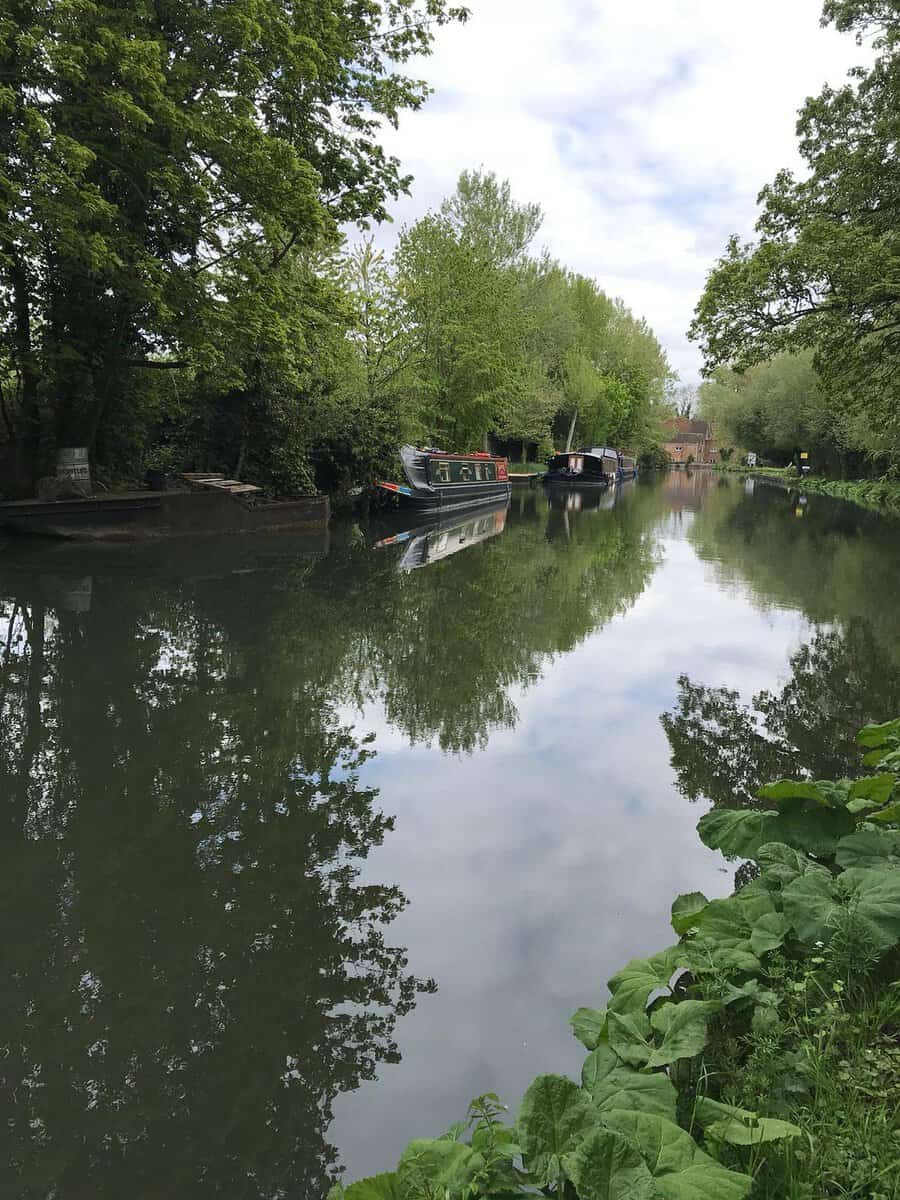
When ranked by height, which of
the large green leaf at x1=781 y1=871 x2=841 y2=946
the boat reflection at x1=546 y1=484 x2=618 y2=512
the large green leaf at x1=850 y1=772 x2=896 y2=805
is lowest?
the large green leaf at x1=781 y1=871 x2=841 y2=946

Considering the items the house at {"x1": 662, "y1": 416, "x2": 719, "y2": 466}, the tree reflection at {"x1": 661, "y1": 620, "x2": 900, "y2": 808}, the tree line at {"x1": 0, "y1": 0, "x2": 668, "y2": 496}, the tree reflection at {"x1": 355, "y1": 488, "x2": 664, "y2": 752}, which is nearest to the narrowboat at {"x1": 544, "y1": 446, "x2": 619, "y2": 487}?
the tree line at {"x1": 0, "y1": 0, "x2": 668, "y2": 496}

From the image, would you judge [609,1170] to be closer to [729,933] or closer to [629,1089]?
[629,1089]

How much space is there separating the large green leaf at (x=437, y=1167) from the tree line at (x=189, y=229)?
498 inches

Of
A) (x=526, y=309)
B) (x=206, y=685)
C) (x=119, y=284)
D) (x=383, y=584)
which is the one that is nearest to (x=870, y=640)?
(x=383, y=584)

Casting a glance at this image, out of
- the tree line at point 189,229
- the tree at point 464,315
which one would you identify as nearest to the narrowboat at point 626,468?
the tree at point 464,315

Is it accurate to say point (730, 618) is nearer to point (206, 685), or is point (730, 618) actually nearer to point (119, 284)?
point (206, 685)

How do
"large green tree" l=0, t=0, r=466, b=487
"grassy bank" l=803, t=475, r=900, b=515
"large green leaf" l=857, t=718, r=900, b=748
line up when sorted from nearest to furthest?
"large green leaf" l=857, t=718, r=900, b=748, "large green tree" l=0, t=0, r=466, b=487, "grassy bank" l=803, t=475, r=900, b=515

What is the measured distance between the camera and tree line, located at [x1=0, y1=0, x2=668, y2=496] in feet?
38.6

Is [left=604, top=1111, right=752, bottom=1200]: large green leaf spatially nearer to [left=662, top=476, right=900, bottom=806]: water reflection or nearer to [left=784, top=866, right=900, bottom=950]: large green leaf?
[left=784, top=866, right=900, bottom=950]: large green leaf

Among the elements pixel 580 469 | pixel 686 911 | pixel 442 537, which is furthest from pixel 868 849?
pixel 580 469

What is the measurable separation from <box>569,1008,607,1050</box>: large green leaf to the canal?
12.4 inches

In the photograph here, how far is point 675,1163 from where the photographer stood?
160cm

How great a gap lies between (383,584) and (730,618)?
4976 mm

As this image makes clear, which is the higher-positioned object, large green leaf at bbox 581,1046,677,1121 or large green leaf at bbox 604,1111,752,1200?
large green leaf at bbox 604,1111,752,1200
